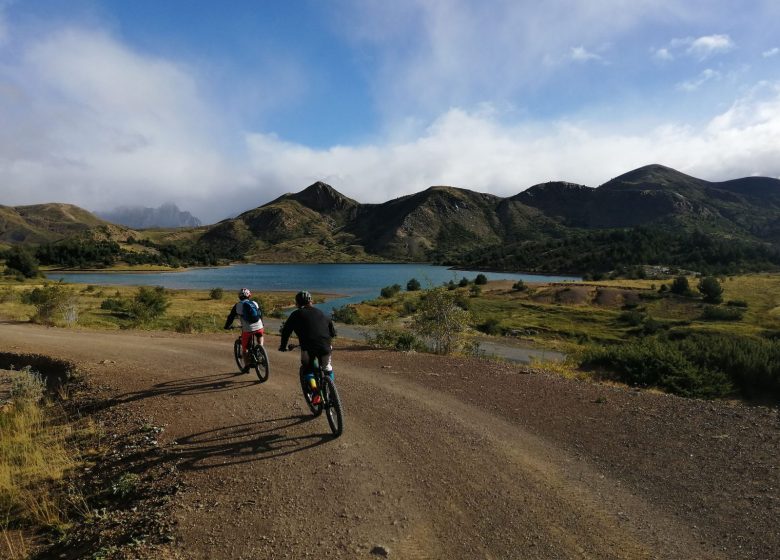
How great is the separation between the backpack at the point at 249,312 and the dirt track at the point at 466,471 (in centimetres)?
167

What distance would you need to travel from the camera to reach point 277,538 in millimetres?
5043

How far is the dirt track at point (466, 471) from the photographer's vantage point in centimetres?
503

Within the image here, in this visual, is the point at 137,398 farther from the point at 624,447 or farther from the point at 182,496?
the point at 624,447

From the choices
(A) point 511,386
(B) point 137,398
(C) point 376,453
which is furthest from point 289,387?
(A) point 511,386

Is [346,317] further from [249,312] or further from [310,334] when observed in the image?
[310,334]

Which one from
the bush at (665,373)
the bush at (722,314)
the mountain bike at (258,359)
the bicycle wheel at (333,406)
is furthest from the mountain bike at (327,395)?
the bush at (722,314)

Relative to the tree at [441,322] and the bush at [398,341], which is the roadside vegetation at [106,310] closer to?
the bush at [398,341]

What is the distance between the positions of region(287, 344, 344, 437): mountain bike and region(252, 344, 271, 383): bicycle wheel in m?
3.67

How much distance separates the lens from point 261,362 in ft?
37.5

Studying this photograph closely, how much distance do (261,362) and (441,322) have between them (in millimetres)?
9278

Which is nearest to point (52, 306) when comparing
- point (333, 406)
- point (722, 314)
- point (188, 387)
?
point (188, 387)

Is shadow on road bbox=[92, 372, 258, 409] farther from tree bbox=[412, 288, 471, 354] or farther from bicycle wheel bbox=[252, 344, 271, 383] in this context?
tree bbox=[412, 288, 471, 354]

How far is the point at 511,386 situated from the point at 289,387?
221 inches

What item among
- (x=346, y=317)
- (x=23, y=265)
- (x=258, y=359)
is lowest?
(x=346, y=317)
